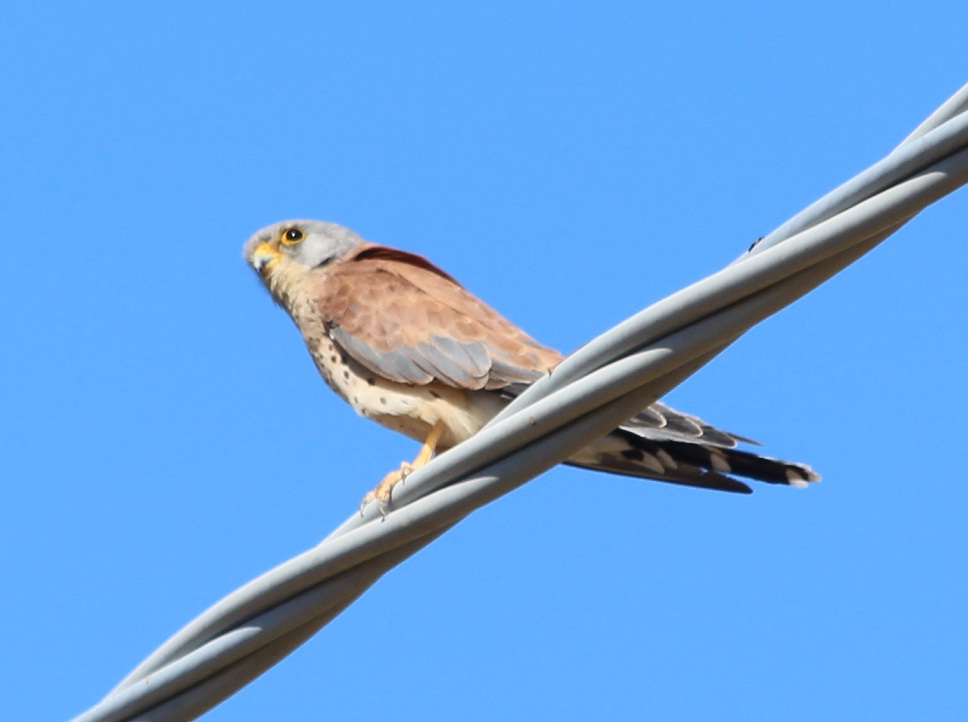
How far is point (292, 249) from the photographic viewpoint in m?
6.52

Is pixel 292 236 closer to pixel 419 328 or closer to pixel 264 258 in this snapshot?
pixel 264 258

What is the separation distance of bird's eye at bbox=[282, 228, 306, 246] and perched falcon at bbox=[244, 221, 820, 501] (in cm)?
22

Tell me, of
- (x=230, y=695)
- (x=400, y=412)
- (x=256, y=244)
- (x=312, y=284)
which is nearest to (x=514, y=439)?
(x=230, y=695)

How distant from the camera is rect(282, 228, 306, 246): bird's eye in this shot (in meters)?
6.56

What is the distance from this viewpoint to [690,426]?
4.60m

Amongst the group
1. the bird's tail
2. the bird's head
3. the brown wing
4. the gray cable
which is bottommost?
the gray cable

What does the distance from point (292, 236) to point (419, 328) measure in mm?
1254

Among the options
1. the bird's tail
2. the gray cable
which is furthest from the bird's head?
the gray cable

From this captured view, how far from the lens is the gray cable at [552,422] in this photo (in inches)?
95.0

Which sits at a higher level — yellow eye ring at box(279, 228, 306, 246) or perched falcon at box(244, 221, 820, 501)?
yellow eye ring at box(279, 228, 306, 246)

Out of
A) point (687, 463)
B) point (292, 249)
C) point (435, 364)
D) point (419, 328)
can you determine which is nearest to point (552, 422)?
point (687, 463)

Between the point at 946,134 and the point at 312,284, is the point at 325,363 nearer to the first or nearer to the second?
the point at 312,284

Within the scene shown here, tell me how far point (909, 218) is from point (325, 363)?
368 cm

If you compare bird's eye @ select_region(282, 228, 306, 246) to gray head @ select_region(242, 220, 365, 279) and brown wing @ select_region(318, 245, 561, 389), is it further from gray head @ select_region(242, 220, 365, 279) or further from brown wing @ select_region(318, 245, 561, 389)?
brown wing @ select_region(318, 245, 561, 389)
